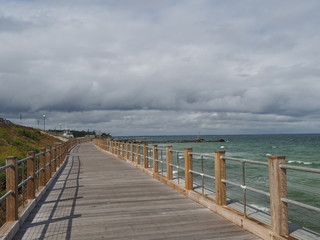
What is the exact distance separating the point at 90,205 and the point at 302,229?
4676 millimetres

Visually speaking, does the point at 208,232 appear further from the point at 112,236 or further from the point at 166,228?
the point at 112,236

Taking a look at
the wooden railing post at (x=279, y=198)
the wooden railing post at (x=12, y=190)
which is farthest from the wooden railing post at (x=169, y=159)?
the wooden railing post at (x=279, y=198)

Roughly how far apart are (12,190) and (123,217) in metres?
2.13

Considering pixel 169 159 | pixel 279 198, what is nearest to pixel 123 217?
pixel 279 198

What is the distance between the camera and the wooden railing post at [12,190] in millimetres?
5785

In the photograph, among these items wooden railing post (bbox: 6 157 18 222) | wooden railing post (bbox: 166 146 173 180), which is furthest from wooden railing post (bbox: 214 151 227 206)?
wooden railing post (bbox: 6 157 18 222)

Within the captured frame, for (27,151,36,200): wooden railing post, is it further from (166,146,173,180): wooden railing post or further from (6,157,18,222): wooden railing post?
(166,146,173,180): wooden railing post

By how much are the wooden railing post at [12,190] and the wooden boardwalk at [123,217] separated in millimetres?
308

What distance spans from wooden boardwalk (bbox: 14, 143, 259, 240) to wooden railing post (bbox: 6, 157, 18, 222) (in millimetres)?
308

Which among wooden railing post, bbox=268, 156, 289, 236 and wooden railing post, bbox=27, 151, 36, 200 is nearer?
wooden railing post, bbox=268, 156, 289, 236

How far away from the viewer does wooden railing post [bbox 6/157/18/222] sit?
5.79 metres

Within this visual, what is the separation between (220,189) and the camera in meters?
6.68

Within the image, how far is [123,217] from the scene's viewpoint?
652 centimetres

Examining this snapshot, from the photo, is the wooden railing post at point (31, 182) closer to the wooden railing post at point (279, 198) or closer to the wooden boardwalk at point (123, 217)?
the wooden boardwalk at point (123, 217)
